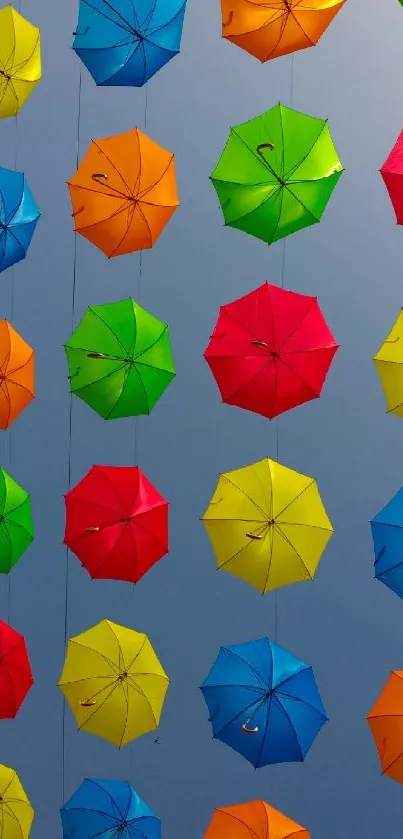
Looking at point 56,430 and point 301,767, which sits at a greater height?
point 56,430

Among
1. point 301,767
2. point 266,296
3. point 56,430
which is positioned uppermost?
point 266,296

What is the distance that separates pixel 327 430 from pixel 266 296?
3836 mm

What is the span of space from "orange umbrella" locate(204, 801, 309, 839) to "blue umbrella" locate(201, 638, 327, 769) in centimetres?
35

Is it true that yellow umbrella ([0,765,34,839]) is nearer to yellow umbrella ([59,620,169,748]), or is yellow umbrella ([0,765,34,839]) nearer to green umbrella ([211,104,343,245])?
yellow umbrella ([59,620,169,748])

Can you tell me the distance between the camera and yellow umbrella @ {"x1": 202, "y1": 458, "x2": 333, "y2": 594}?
35.0 ft

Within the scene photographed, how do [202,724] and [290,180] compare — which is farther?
[202,724]

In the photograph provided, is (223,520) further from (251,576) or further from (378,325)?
(378,325)

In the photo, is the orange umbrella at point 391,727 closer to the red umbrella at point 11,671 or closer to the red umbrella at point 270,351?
the red umbrella at point 270,351

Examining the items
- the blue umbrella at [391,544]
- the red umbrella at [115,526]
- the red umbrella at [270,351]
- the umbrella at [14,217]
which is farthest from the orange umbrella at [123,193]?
the blue umbrella at [391,544]

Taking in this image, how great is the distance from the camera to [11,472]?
14.1 meters

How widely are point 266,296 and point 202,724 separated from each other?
205 inches

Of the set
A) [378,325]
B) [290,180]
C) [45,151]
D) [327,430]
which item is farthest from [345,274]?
[290,180]

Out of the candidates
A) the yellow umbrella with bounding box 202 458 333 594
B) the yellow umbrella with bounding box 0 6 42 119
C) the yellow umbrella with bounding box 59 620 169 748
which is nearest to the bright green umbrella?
the yellow umbrella with bounding box 202 458 333 594

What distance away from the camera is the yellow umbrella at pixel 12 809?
36.3ft
